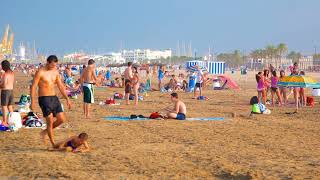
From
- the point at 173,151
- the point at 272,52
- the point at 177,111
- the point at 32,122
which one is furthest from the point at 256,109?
the point at 272,52

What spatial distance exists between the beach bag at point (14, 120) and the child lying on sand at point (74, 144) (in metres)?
2.35

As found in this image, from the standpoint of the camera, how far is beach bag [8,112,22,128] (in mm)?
9320

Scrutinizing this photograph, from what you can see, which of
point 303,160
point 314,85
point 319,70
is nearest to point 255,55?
point 319,70

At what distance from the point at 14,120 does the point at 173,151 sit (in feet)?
11.8

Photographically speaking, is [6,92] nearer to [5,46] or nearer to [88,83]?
[88,83]

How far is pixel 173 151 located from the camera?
24.1ft

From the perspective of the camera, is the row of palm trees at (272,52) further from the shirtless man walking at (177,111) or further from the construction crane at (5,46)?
the shirtless man walking at (177,111)

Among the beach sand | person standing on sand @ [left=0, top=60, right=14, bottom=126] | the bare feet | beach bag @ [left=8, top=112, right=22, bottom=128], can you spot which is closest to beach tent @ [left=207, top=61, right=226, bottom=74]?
the beach sand

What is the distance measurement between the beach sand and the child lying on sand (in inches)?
5.5

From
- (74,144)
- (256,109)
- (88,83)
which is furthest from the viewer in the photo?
(256,109)

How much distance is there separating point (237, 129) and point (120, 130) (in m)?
2.36

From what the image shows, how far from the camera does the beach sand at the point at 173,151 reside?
587 cm

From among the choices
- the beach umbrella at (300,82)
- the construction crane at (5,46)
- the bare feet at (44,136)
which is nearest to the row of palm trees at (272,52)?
the construction crane at (5,46)

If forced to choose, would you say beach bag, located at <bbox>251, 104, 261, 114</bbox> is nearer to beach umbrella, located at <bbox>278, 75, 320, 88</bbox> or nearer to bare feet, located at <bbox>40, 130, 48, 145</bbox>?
beach umbrella, located at <bbox>278, 75, 320, 88</bbox>
